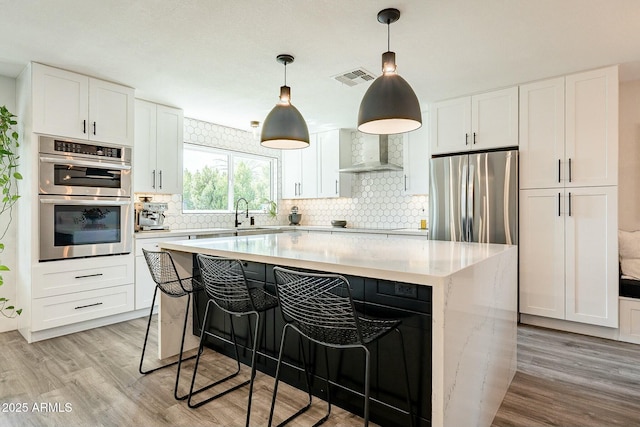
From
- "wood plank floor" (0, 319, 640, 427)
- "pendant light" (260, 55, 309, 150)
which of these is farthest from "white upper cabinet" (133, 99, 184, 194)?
"pendant light" (260, 55, 309, 150)

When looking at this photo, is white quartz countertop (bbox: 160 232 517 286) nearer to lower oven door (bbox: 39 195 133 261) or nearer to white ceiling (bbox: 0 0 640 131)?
white ceiling (bbox: 0 0 640 131)

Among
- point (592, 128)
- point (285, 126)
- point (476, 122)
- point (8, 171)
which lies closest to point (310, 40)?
point (285, 126)

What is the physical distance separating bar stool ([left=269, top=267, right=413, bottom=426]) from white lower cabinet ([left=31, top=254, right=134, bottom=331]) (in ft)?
8.71

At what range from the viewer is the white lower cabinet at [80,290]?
10.1ft

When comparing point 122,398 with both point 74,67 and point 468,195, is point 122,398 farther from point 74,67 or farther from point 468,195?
point 468,195

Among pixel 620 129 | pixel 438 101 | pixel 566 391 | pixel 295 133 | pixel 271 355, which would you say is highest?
pixel 438 101

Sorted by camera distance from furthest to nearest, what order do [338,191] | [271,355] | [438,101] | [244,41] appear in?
[338,191] < [438,101] < [244,41] < [271,355]

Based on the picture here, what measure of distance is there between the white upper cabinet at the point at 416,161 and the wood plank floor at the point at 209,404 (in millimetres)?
2189

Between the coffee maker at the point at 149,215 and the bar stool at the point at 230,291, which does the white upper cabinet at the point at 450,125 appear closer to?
the bar stool at the point at 230,291

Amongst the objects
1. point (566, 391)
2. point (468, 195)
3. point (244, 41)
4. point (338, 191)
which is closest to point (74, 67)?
point (244, 41)

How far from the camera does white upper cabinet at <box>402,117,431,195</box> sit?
177 inches

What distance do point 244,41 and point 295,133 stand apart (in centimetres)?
84

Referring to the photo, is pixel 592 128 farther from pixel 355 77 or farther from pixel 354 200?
pixel 354 200

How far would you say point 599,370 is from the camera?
8.23 ft
